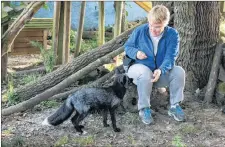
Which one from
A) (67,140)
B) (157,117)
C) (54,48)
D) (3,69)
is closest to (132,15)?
(54,48)

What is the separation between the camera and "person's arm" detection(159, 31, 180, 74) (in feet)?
13.5

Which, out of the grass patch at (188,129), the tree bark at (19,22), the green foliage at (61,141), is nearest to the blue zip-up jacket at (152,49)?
the grass patch at (188,129)

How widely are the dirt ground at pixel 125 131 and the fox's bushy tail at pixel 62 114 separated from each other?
0.10 metres

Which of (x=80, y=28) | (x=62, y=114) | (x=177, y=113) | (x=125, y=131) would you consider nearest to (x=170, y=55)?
(x=177, y=113)

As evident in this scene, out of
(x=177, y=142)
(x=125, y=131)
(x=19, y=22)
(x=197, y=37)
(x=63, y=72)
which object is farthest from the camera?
(x=19, y=22)

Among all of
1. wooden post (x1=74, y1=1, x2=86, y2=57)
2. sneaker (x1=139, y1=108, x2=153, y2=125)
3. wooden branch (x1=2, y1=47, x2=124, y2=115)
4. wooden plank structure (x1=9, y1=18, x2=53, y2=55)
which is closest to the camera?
sneaker (x1=139, y1=108, x2=153, y2=125)

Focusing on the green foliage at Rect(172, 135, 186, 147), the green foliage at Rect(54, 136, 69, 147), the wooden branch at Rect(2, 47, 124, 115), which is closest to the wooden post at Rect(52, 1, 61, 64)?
the wooden branch at Rect(2, 47, 124, 115)

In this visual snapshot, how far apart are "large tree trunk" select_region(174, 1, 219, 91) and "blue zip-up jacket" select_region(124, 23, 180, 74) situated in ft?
3.32

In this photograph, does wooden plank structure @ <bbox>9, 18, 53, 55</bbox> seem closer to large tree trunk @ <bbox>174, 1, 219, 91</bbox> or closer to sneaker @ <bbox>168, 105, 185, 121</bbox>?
large tree trunk @ <bbox>174, 1, 219, 91</bbox>

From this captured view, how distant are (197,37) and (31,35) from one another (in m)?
5.14

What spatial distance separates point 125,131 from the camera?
4.12 meters

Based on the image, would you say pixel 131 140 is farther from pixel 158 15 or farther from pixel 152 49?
pixel 158 15

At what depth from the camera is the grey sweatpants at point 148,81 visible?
411cm

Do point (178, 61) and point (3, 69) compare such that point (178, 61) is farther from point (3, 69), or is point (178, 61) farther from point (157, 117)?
point (3, 69)
